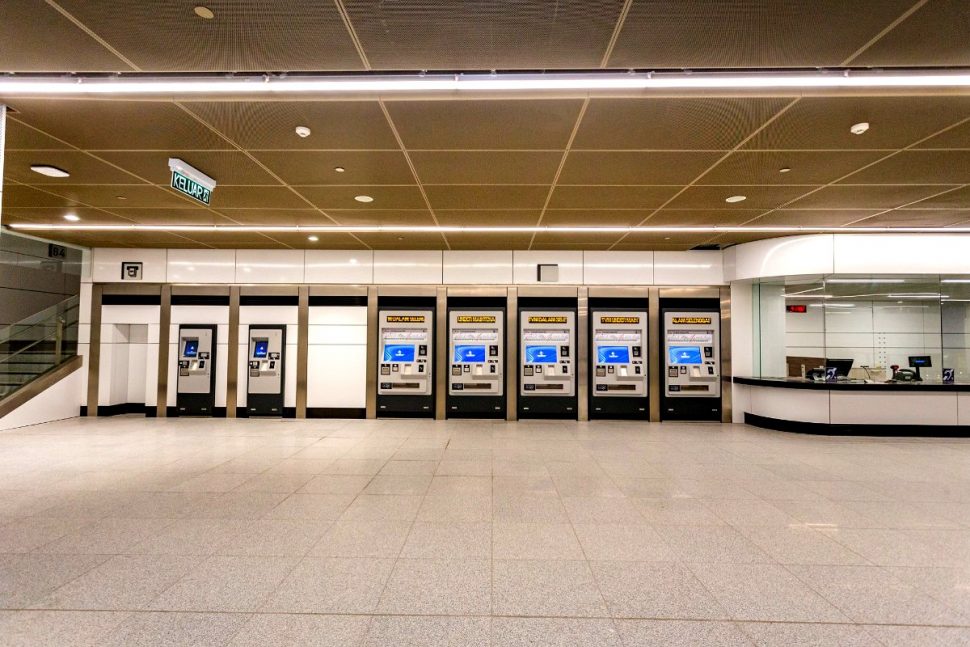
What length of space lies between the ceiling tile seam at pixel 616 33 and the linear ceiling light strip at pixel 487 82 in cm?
15

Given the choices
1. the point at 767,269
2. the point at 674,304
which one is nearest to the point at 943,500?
the point at 767,269

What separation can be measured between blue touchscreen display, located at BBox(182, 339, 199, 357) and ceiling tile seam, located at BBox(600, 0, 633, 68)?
29.0 feet

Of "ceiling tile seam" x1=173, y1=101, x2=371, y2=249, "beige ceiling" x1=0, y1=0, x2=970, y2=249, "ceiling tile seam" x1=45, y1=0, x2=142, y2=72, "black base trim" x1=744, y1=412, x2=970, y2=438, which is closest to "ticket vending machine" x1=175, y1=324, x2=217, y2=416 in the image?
"beige ceiling" x1=0, y1=0, x2=970, y2=249

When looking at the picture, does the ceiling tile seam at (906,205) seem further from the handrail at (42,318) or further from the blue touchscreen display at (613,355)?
the handrail at (42,318)

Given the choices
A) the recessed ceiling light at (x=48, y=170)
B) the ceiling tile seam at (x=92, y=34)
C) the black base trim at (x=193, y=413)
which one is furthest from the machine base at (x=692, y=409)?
the recessed ceiling light at (x=48, y=170)

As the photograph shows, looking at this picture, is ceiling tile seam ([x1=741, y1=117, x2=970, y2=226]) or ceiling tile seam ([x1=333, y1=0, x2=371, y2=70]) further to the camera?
ceiling tile seam ([x1=741, y1=117, x2=970, y2=226])

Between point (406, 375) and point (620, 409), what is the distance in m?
4.04

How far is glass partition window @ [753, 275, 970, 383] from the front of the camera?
327 inches

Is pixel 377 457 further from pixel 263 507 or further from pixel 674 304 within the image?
pixel 674 304

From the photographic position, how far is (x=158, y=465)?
5.28 meters

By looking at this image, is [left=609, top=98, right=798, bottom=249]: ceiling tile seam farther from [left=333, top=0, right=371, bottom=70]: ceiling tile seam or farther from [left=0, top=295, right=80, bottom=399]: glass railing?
[left=0, top=295, right=80, bottom=399]: glass railing

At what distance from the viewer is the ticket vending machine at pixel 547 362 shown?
8.79 m

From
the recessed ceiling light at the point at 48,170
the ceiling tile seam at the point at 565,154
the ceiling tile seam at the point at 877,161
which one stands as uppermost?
the recessed ceiling light at the point at 48,170

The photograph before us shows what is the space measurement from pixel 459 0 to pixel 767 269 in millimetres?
7321
